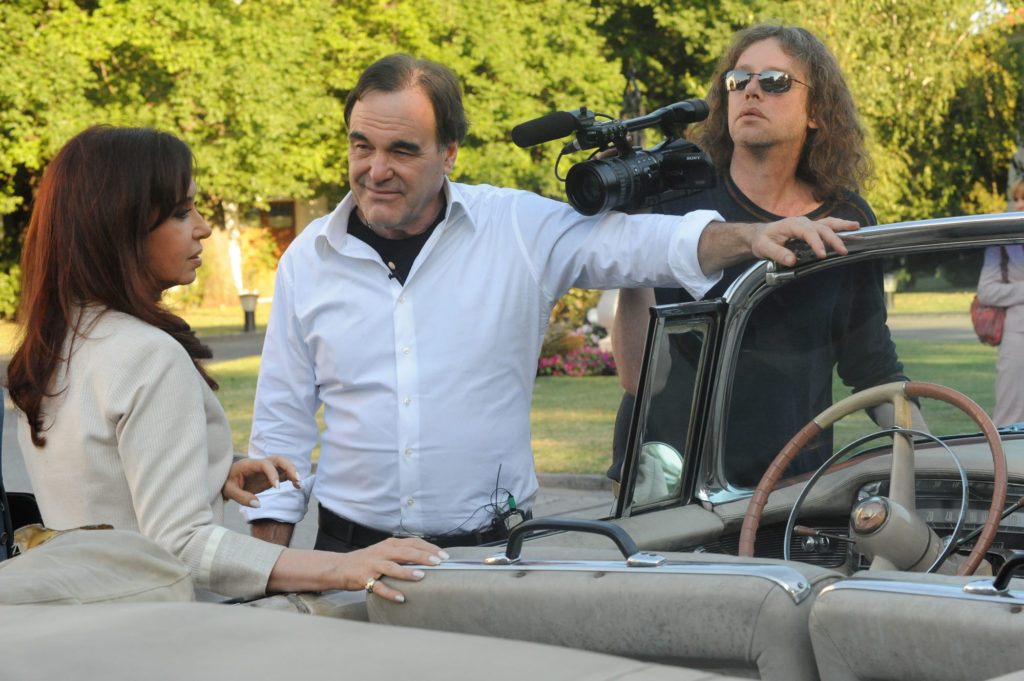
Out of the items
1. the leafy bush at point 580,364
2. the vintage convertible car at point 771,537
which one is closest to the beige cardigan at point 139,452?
the vintage convertible car at point 771,537

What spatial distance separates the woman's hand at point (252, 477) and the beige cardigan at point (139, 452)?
0.58 feet

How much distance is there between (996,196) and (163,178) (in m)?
31.6

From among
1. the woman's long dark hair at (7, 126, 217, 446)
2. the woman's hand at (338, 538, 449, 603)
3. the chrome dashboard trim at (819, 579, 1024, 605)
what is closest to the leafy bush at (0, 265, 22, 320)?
the woman's long dark hair at (7, 126, 217, 446)

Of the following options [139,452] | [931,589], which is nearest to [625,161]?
[139,452]

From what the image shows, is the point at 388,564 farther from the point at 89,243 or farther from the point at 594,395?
the point at 594,395

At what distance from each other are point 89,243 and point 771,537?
1418 millimetres

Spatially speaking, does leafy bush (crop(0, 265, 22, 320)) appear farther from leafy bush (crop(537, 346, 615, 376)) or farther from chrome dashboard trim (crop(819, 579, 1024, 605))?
chrome dashboard trim (crop(819, 579, 1024, 605))

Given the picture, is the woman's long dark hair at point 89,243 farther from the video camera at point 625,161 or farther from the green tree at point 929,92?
the green tree at point 929,92

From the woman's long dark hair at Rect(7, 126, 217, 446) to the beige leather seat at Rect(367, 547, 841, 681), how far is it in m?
0.68

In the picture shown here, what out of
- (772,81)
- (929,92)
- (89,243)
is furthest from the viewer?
(929,92)

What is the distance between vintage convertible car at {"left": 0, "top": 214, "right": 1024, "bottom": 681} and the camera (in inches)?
59.7

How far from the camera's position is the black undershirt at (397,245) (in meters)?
3.17

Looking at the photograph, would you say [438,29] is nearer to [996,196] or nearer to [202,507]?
[996,196]

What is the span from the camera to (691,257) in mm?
2861
